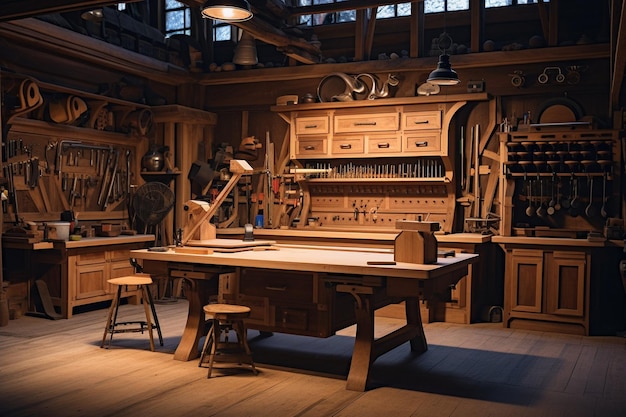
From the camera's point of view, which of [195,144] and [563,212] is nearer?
[563,212]

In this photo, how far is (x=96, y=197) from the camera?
8680 mm

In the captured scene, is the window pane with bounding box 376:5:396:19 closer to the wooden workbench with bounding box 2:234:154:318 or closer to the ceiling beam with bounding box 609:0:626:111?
the ceiling beam with bounding box 609:0:626:111

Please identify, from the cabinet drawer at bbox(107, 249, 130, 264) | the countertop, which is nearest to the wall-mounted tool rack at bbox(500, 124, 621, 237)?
the countertop

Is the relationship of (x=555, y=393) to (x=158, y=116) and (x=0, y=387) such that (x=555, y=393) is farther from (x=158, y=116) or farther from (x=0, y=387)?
(x=158, y=116)

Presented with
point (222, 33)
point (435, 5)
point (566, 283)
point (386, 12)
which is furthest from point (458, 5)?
point (566, 283)

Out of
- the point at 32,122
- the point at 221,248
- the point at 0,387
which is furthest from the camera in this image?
the point at 32,122

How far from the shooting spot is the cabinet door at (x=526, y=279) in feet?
23.3

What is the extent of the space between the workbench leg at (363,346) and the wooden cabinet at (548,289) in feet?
9.27

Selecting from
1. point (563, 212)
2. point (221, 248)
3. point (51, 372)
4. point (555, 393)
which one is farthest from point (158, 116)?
point (555, 393)

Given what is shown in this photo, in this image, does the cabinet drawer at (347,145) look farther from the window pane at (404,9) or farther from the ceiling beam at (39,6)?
the ceiling beam at (39,6)

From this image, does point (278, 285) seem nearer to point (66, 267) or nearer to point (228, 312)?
point (228, 312)

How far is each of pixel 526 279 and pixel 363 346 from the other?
2.91m

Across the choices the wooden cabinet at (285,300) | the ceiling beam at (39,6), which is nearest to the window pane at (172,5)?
the ceiling beam at (39,6)

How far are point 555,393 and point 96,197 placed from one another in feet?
20.0
